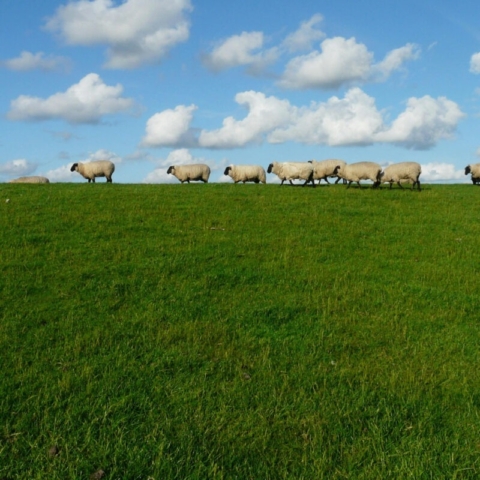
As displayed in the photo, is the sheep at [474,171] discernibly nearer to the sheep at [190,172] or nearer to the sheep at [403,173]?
the sheep at [403,173]

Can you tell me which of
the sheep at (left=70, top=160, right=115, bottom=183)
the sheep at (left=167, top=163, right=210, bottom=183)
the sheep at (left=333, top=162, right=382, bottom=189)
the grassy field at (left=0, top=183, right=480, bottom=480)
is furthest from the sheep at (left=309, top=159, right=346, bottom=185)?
the grassy field at (left=0, top=183, right=480, bottom=480)

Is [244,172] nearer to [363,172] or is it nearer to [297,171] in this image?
[297,171]

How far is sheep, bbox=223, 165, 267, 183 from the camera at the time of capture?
123 ft

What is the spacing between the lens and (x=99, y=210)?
1964 centimetres

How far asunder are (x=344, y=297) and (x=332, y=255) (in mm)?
3529

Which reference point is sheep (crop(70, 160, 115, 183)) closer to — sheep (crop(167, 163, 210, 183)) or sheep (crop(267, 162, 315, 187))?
sheep (crop(167, 163, 210, 183))

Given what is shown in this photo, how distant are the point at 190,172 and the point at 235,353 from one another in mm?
31578

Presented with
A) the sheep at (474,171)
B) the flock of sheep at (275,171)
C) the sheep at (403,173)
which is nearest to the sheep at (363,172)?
the flock of sheep at (275,171)

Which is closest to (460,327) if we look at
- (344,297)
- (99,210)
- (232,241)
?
(344,297)

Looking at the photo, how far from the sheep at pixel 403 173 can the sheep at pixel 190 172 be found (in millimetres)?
14431

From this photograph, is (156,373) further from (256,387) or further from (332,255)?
(332,255)

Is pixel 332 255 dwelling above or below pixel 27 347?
above

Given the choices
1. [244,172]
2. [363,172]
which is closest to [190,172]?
[244,172]

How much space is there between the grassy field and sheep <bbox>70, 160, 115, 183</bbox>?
22450 mm
